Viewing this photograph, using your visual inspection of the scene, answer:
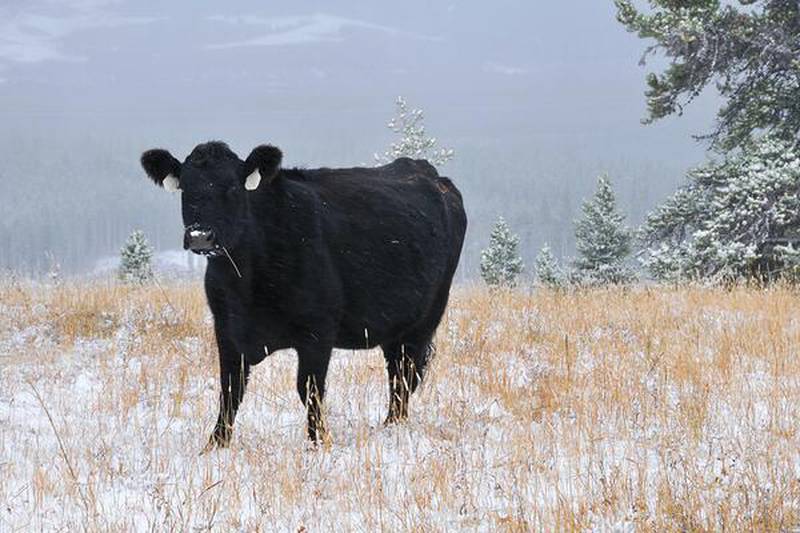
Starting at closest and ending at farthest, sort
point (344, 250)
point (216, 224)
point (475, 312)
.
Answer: point (216, 224) → point (344, 250) → point (475, 312)

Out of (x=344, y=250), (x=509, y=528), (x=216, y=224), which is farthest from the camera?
(x=344, y=250)

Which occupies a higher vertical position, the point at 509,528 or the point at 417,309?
the point at 417,309

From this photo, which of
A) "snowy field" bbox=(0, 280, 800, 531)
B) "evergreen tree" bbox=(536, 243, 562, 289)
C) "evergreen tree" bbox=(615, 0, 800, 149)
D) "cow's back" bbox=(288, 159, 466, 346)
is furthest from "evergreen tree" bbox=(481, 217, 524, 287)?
"cow's back" bbox=(288, 159, 466, 346)

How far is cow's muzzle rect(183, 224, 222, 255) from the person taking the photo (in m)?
5.63

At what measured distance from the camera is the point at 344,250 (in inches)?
265

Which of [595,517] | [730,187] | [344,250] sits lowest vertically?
[595,517]

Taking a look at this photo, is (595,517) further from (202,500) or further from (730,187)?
Answer: (730,187)

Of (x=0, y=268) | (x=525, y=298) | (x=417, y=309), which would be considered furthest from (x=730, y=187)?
(x=0, y=268)

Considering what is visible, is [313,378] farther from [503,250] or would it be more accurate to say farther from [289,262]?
[503,250]

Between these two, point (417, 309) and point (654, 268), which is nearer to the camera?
point (417, 309)

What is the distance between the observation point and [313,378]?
616cm

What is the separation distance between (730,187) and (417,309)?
13959mm

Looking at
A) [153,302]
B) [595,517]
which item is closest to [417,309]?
[595,517]

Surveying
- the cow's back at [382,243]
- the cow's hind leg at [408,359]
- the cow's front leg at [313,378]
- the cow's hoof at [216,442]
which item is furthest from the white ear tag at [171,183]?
the cow's hind leg at [408,359]
